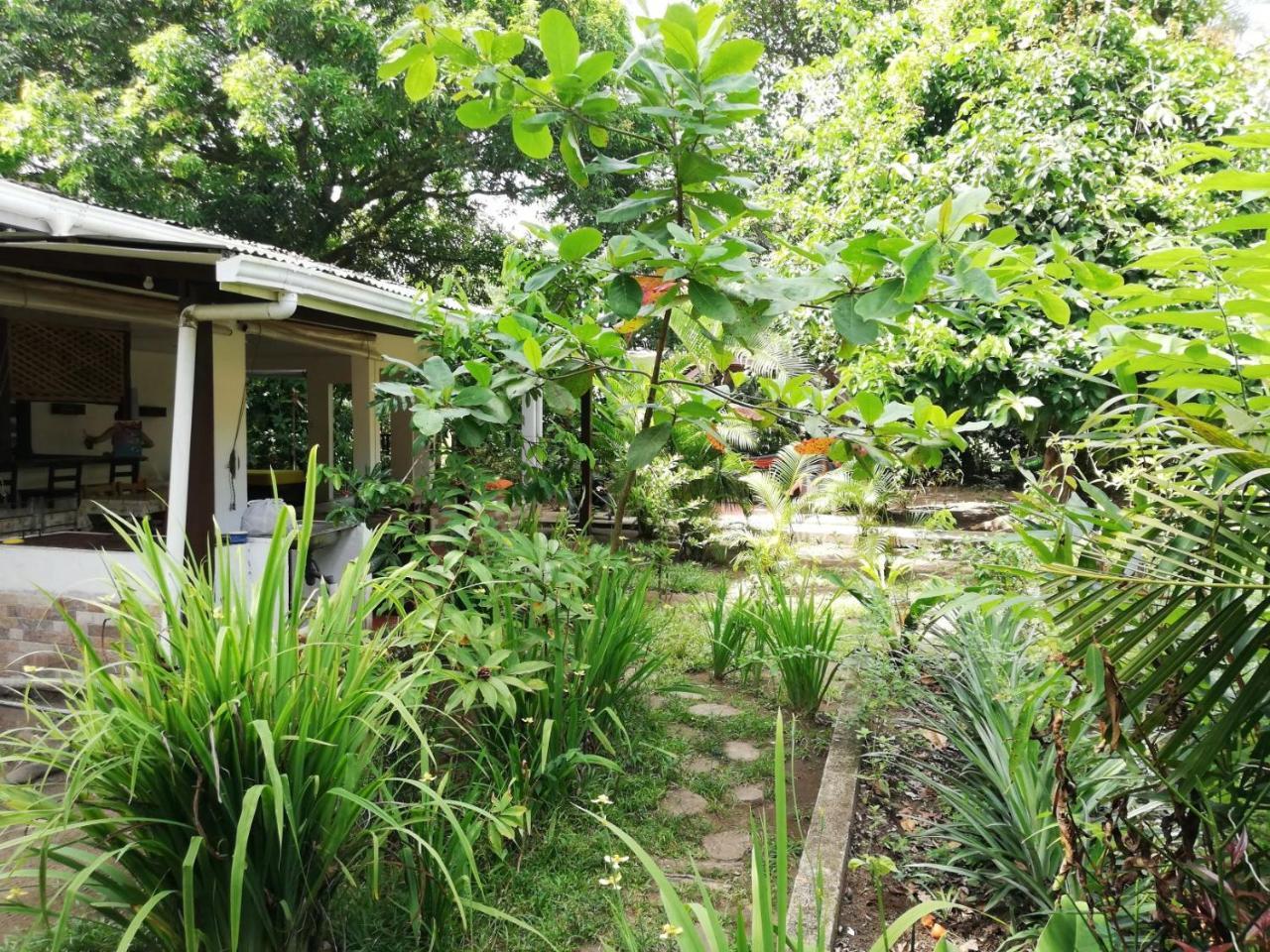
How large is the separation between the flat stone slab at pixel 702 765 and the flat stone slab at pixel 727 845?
477mm

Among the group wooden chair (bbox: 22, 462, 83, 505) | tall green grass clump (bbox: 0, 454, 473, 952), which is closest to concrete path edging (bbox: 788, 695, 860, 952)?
tall green grass clump (bbox: 0, 454, 473, 952)

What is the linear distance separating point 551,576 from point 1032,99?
7.25m

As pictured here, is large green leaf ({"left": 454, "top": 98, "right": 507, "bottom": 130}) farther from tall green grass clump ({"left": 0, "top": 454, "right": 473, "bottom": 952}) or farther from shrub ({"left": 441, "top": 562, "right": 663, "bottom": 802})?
shrub ({"left": 441, "top": 562, "right": 663, "bottom": 802})

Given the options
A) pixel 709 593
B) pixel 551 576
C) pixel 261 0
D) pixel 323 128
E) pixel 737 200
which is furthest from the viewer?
pixel 323 128

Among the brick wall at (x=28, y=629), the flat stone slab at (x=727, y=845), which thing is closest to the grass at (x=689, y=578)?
the flat stone slab at (x=727, y=845)

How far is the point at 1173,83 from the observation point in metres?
7.30

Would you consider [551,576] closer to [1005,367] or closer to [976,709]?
[976,709]

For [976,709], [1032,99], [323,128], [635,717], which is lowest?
[635,717]

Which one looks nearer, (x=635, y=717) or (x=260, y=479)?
(x=635, y=717)

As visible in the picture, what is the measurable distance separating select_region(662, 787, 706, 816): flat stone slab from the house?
82.8 inches

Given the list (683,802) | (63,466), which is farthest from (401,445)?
(683,802)

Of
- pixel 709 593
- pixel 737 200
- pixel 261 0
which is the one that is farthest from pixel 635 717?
pixel 261 0

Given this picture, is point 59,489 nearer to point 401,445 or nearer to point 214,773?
point 401,445

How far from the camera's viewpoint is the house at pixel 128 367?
3.94 m
